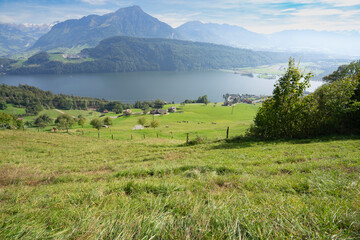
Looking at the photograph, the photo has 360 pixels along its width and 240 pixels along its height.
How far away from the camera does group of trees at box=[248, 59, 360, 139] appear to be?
48.2 ft

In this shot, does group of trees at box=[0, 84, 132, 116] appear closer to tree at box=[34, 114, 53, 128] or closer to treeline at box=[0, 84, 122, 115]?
treeline at box=[0, 84, 122, 115]

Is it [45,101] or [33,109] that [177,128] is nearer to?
[33,109]

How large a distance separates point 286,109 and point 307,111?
178 cm

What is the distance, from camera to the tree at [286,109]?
14.5 meters

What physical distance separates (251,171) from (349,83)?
15.4m

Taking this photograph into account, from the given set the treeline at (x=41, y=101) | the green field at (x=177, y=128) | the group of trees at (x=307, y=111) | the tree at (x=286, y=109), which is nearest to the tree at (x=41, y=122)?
the green field at (x=177, y=128)

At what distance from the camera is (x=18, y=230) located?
142 cm

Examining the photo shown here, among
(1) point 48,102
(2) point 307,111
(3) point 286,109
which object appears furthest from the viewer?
(1) point 48,102

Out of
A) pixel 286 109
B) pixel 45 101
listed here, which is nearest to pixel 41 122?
pixel 45 101

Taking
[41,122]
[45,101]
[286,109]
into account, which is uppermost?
[286,109]

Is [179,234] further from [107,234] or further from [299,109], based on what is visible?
[299,109]

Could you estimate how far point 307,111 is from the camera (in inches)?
598

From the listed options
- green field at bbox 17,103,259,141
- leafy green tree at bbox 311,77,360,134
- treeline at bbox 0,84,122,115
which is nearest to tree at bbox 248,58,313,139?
leafy green tree at bbox 311,77,360,134

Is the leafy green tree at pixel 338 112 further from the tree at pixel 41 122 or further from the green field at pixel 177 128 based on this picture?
the tree at pixel 41 122
